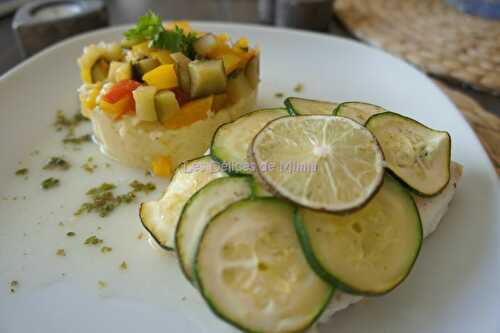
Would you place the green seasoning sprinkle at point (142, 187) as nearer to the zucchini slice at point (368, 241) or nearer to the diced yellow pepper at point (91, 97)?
the diced yellow pepper at point (91, 97)

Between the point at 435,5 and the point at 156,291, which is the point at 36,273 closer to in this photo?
the point at 156,291

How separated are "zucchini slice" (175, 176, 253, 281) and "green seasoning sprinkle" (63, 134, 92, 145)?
147cm

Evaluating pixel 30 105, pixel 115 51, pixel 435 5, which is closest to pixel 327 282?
pixel 115 51

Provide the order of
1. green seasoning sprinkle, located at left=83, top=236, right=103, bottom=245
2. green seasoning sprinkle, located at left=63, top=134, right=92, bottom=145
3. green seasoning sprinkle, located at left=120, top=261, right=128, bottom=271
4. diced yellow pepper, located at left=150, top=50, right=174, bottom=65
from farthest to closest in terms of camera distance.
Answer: green seasoning sprinkle, located at left=63, top=134, right=92, bottom=145 < diced yellow pepper, located at left=150, top=50, right=174, bottom=65 < green seasoning sprinkle, located at left=83, top=236, right=103, bottom=245 < green seasoning sprinkle, located at left=120, top=261, right=128, bottom=271

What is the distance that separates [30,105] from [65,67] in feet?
1.64

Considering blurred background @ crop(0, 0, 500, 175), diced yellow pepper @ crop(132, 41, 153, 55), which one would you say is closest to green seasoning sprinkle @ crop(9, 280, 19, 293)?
diced yellow pepper @ crop(132, 41, 153, 55)

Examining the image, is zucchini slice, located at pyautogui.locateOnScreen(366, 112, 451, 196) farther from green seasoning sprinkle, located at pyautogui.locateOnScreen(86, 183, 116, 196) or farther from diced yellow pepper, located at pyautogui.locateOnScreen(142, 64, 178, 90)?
green seasoning sprinkle, located at pyautogui.locateOnScreen(86, 183, 116, 196)

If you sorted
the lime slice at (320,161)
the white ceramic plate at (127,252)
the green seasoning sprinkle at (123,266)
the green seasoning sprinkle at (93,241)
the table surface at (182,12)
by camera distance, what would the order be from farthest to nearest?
the table surface at (182,12) → the green seasoning sprinkle at (93,241) → the green seasoning sprinkle at (123,266) → the white ceramic plate at (127,252) → the lime slice at (320,161)

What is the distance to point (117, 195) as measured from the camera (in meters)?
2.67

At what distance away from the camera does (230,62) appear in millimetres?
2836

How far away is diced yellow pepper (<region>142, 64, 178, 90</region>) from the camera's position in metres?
2.64

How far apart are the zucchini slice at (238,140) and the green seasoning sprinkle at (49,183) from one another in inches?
43.2

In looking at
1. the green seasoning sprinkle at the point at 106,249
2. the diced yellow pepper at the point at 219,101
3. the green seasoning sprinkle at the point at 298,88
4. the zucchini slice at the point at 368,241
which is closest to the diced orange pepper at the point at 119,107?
the diced yellow pepper at the point at 219,101

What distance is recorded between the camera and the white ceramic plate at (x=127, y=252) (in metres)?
1.94
